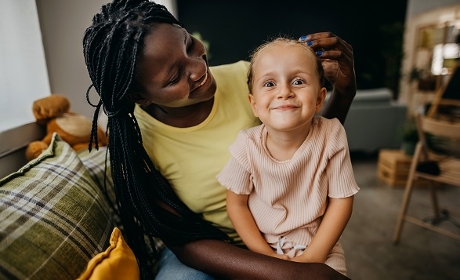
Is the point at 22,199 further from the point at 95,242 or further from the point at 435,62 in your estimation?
the point at 435,62

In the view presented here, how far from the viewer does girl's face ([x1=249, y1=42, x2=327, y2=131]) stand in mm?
793

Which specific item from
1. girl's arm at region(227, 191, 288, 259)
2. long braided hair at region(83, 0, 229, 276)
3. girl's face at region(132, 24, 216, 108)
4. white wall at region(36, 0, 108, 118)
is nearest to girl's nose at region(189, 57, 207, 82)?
girl's face at region(132, 24, 216, 108)

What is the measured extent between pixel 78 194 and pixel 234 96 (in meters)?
0.54

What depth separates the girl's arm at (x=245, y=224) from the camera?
91 centimetres

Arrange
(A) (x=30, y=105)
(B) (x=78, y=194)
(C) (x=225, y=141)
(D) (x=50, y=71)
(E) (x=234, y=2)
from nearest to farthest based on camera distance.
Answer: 1. (B) (x=78, y=194)
2. (C) (x=225, y=141)
3. (A) (x=30, y=105)
4. (D) (x=50, y=71)
5. (E) (x=234, y=2)

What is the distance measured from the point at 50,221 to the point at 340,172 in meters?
0.70

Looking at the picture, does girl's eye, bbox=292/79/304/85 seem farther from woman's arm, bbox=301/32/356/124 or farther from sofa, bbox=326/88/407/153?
sofa, bbox=326/88/407/153

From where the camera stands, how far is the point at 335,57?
0.88 m

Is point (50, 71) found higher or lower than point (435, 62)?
higher

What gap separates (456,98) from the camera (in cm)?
340

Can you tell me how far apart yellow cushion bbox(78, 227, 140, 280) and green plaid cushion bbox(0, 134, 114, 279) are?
6cm

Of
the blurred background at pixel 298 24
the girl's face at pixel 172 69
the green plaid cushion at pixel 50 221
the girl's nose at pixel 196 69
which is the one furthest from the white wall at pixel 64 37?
the blurred background at pixel 298 24

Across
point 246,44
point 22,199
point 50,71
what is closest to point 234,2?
point 246,44

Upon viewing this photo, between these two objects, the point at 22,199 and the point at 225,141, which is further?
the point at 225,141
